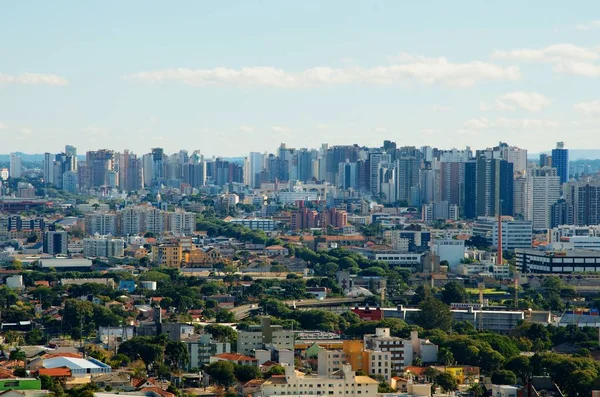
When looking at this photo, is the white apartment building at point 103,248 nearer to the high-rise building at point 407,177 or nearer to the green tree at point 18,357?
the green tree at point 18,357

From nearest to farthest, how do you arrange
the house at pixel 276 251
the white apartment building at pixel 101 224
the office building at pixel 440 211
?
1. the house at pixel 276 251
2. the white apartment building at pixel 101 224
3. the office building at pixel 440 211

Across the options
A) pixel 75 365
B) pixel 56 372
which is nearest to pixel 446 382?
pixel 75 365

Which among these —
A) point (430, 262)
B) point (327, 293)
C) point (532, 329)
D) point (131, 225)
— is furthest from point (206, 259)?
point (532, 329)

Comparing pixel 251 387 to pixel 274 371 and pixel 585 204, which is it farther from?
pixel 585 204

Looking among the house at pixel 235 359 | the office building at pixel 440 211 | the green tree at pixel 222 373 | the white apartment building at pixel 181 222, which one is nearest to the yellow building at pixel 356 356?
the house at pixel 235 359

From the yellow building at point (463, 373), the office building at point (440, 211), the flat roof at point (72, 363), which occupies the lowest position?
the yellow building at point (463, 373)

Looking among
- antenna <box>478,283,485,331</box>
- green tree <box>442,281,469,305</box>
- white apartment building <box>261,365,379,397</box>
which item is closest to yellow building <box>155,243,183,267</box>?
antenna <box>478,283,485,331</box>

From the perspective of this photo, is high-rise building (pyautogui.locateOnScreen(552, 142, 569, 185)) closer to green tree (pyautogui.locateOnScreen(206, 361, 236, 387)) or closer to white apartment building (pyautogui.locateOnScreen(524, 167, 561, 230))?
white apartment building (pyautogui.locateOnScreen(524, 167, 561, 230))
